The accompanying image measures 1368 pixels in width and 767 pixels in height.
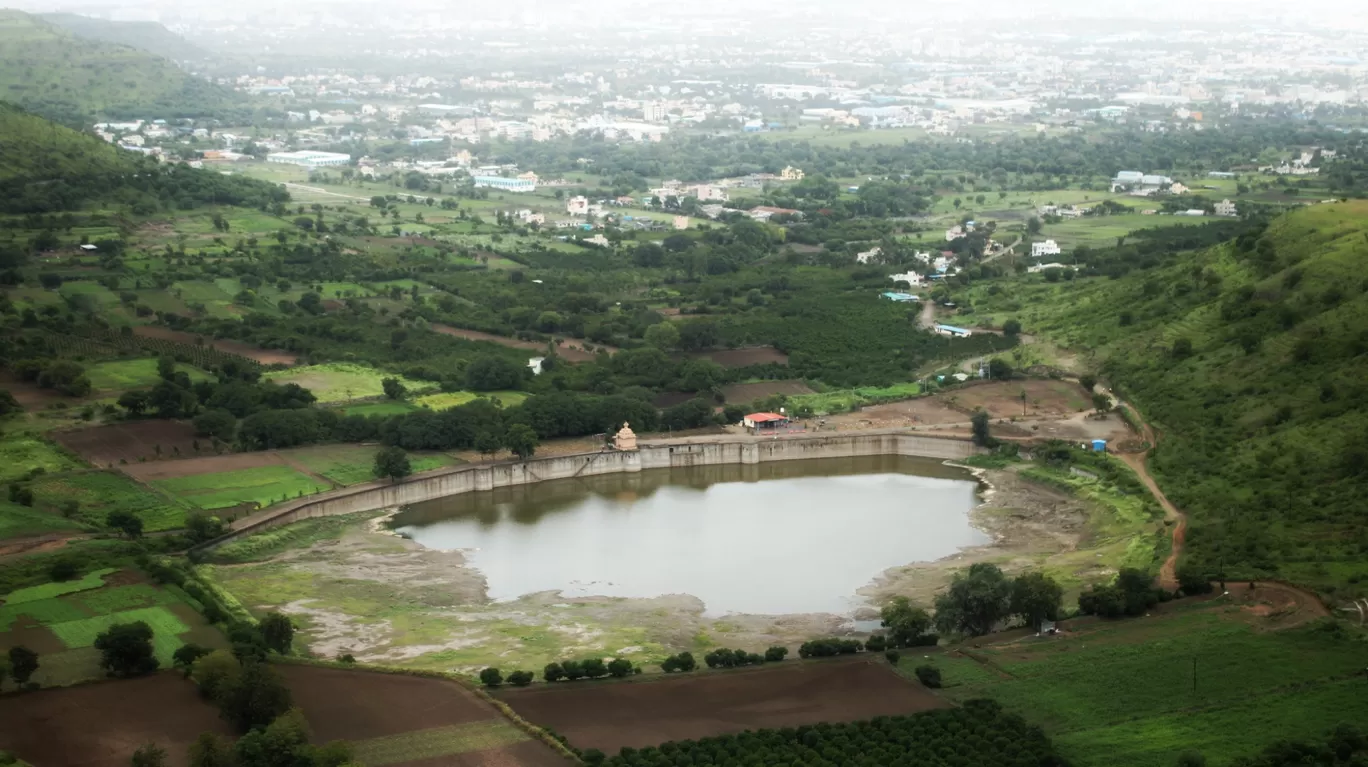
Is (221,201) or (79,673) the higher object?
(221,201)

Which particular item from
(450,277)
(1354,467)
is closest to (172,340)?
(450,277)

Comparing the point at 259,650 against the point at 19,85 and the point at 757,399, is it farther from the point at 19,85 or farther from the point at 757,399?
the point at 19,85

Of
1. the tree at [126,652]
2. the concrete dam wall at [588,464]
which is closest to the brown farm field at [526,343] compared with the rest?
the concrete dam wall at [588,464]

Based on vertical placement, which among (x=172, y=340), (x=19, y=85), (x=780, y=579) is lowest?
(x=780, y=579)

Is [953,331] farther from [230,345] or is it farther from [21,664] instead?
[21,664]

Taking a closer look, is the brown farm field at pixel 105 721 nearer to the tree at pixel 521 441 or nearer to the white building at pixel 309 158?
the tree at pixel 521 441

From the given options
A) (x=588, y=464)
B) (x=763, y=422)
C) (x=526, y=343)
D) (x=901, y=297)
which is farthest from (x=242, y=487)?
(x=901, y=297)

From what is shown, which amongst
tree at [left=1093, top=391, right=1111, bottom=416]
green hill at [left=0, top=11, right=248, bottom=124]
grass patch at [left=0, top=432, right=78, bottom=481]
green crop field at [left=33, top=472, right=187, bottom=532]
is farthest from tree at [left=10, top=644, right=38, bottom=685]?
green hill at [left=0, top=11, right=248, bottom=124]
